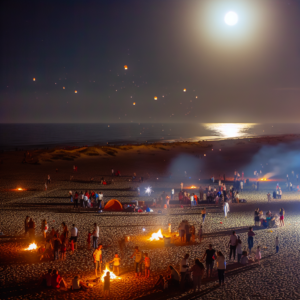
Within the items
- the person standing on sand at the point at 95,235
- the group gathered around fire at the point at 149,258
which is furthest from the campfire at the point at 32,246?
the person standing on sand at the point at 95,235

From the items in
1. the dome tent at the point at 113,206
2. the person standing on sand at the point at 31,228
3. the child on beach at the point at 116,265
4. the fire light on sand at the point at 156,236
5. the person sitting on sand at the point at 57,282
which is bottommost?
the person sitting on sand at the point at 57,282

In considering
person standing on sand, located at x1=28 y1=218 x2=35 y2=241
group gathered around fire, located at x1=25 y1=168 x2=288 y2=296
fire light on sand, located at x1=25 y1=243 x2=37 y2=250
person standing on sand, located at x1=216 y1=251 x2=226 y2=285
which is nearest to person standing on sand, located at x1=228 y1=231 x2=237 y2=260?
group gathered around fire, located at x1=25 y1=168 x2=288 y2=296

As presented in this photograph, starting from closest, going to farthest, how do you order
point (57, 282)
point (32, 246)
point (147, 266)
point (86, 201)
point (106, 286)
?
point (106, 286), point (57, 282), point (147, 266), point (32, 246), point (86, 201)

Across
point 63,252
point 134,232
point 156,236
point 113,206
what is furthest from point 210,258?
point 113,206

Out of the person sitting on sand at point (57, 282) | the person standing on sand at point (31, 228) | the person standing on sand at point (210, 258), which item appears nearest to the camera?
the person sitting on sand at point (57, 282)

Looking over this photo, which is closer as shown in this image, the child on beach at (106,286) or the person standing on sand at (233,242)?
the child on beach at (106,286)

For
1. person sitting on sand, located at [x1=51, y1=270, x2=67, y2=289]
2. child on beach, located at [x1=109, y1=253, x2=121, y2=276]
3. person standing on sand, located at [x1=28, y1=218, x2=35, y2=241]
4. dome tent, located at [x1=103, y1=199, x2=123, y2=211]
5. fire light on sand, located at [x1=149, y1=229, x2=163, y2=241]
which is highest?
dome tent, located at [x1=103, y1=199, x2=123, y2=211]

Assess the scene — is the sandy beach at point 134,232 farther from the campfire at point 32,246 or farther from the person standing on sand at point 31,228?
the person standing on sand at point 31,228

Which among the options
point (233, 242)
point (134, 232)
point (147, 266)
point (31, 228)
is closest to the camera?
point (147, 266)

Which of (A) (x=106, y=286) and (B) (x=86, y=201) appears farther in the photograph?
(B) (x=86, y=201)

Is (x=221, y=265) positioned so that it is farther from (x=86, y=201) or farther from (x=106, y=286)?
(x=86, y=201)

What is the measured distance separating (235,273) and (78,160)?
41616 mm

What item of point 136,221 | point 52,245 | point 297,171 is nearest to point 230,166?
point 297,171

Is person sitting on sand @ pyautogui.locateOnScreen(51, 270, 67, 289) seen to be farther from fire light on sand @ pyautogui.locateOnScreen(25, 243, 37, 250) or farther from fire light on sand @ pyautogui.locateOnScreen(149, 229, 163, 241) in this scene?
fire light on sand @ pyautogui.locateOnScreen(149, 229, 163, 241)
